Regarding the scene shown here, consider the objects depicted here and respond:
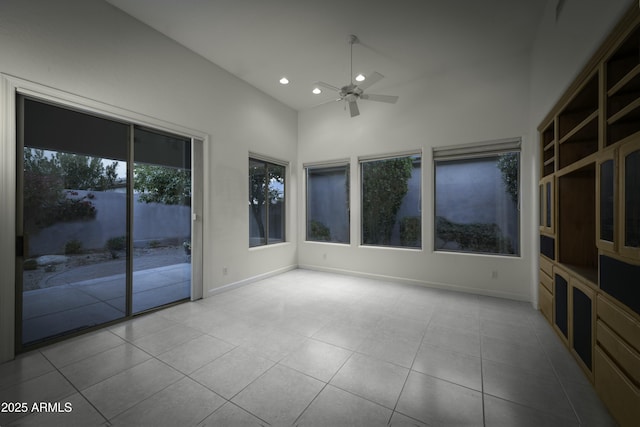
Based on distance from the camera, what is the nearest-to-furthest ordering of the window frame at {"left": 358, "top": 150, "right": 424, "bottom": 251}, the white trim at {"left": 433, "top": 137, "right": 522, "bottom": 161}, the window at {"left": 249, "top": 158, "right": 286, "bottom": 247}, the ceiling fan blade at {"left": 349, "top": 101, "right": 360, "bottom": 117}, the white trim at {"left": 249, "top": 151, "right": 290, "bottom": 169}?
the ceiling fan blade at {"left": 349, "top": 101, "right": 360, "bottom": 117} → the white trim at {"left": 433, "top": 137, "right": 522, "bottom": 161} → the window frame at {"left": 358, "top": 150, "right": 424, "bottom": 251} → the white trim at {"left": 249, "top": 151, "right": 290, "bottom": 169} → the window at {"left": 249, "top": 158, "right": 286, "bottom": 247}

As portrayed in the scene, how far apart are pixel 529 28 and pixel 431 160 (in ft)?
6.53

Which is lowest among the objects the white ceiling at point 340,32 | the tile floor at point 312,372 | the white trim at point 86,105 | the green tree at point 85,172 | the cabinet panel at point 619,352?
the tile floor at point 312,372

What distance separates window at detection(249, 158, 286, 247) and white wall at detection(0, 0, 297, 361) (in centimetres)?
25

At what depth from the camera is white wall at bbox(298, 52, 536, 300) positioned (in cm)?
372

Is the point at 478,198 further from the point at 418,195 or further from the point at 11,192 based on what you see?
the point at 11,192

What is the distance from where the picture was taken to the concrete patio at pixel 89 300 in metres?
2.45

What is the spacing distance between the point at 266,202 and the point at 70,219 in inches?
119

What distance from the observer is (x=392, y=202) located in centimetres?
488

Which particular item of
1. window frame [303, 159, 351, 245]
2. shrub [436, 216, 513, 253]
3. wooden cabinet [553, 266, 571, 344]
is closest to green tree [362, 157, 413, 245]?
window frame [303, 159, 351, 245]

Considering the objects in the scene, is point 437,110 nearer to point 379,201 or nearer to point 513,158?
point 513,158

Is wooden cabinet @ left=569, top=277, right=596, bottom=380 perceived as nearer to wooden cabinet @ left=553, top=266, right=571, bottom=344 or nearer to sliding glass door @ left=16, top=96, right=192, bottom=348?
wooden cabinet @ left=553, top=266, right=571, bottom=344

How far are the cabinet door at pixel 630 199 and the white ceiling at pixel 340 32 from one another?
2370 mm

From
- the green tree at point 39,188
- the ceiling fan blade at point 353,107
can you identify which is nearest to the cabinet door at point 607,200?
the ceiling fan blade at point 353,107

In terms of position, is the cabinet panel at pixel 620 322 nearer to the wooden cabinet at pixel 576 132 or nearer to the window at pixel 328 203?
the wooden cabinet at pixel 576 132
